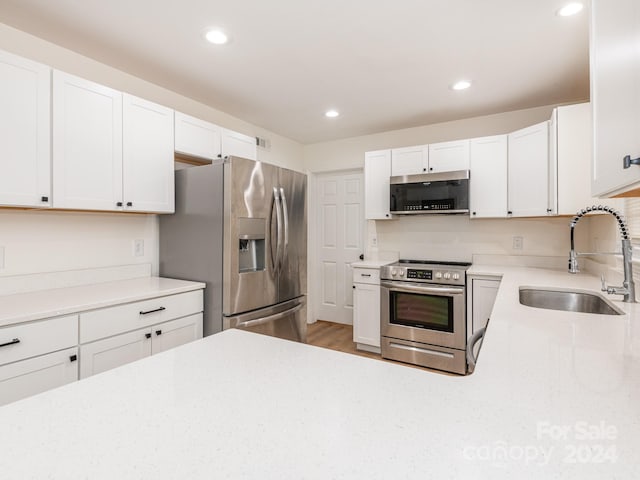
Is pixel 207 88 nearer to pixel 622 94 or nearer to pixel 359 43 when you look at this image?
pixel 359 43

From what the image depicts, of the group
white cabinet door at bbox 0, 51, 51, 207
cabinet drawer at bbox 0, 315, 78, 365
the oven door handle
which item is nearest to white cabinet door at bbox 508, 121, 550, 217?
the oven door handle

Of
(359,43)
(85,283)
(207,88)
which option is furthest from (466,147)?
(85,283)

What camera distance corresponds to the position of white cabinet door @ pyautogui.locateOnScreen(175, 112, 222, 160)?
8.48 ft

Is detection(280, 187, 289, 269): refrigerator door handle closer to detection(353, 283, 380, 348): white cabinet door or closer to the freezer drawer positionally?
the freezer drawer

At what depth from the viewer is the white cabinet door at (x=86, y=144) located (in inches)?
74.8

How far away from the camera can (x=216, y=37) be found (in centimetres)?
204

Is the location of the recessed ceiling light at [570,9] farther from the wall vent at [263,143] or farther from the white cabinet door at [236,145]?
the wall vent at [263,143]

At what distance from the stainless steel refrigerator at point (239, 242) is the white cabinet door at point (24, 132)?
880 mm

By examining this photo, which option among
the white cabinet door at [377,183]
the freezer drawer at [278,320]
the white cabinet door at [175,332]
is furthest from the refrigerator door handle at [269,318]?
the white cabinet door at [377,183]

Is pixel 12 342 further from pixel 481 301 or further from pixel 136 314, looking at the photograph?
pixel 481 301

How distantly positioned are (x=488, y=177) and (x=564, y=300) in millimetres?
1473

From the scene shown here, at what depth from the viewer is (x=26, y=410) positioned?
2.07 ft

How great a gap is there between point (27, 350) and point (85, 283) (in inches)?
33.5

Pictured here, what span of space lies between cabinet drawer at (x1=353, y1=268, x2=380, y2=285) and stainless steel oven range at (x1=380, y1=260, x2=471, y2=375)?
0.10 metres
